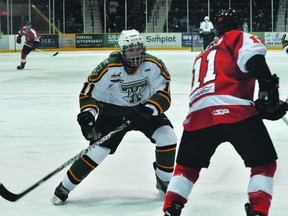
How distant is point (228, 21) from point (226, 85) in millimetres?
284

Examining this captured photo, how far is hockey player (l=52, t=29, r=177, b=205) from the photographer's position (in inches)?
127

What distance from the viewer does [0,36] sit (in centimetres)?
2122

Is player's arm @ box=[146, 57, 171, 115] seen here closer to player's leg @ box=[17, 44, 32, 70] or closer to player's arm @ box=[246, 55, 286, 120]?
player's arm @ box=[246, 55, 286, 120]

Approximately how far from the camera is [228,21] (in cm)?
259

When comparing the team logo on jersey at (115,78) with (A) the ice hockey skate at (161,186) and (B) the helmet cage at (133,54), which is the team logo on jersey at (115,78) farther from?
(A) the ice hockey skate at (161,186)

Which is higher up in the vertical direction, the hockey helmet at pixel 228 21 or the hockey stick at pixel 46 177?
the hockey helmet at pixel 228 21

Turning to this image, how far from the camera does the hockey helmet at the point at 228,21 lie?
2592 mm

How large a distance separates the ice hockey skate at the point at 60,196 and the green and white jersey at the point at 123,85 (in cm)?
43

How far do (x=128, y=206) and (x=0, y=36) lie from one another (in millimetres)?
18829

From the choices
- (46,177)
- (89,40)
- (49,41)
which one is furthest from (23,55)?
(46,177)

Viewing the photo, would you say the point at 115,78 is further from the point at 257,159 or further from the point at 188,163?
the point at 257,159

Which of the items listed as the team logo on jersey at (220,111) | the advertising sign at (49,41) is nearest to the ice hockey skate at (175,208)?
the team logo on jersey at (220,111)

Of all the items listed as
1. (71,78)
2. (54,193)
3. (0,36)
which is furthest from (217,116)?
(0,36)

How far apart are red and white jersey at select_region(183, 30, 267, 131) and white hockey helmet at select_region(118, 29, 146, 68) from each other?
28.0 inches
